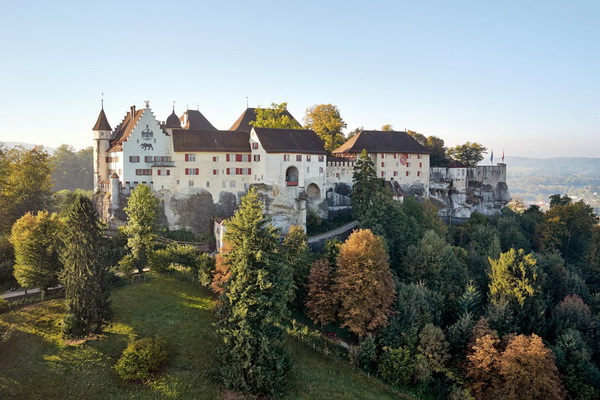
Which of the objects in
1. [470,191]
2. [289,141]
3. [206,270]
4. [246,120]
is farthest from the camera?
[470,191]

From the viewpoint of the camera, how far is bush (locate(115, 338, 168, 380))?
28855 millimetres

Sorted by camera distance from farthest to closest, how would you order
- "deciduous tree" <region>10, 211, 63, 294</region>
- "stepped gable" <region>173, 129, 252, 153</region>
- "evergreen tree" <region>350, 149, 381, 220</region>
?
"evergreen tree" <region>350, 149, 381, 220</region> → "stepped gable" <region>173, 129, 252, 153</region> → "deciduous tree" <region>10, 211, 63, 294</region>

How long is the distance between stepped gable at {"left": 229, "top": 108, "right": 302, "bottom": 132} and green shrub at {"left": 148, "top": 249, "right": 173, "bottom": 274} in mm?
27011

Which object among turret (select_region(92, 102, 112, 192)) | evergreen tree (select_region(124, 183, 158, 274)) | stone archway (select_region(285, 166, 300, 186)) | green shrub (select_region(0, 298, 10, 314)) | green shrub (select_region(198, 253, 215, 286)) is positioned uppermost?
turret (select_region(92, 102, 112, 192))

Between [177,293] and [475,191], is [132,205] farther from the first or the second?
[475,191]

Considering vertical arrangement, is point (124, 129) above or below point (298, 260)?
above

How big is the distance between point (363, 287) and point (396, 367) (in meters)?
6.75

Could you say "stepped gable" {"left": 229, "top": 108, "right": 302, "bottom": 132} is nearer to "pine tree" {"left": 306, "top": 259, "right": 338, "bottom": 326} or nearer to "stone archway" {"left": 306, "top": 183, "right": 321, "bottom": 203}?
"stone archway" {"left": 306, "top": 183, "right": 321, "bottom": 203}

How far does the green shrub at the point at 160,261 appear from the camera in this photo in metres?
42.0

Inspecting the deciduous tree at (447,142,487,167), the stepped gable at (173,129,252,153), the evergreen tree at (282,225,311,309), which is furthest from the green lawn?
the deciduous tree at (447,142,487,167)

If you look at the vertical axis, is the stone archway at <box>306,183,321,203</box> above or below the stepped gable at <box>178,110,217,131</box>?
below

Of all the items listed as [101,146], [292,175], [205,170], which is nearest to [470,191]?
[292,175]

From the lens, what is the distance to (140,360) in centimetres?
2911

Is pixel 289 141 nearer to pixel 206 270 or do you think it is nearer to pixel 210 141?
pixel 210 141
